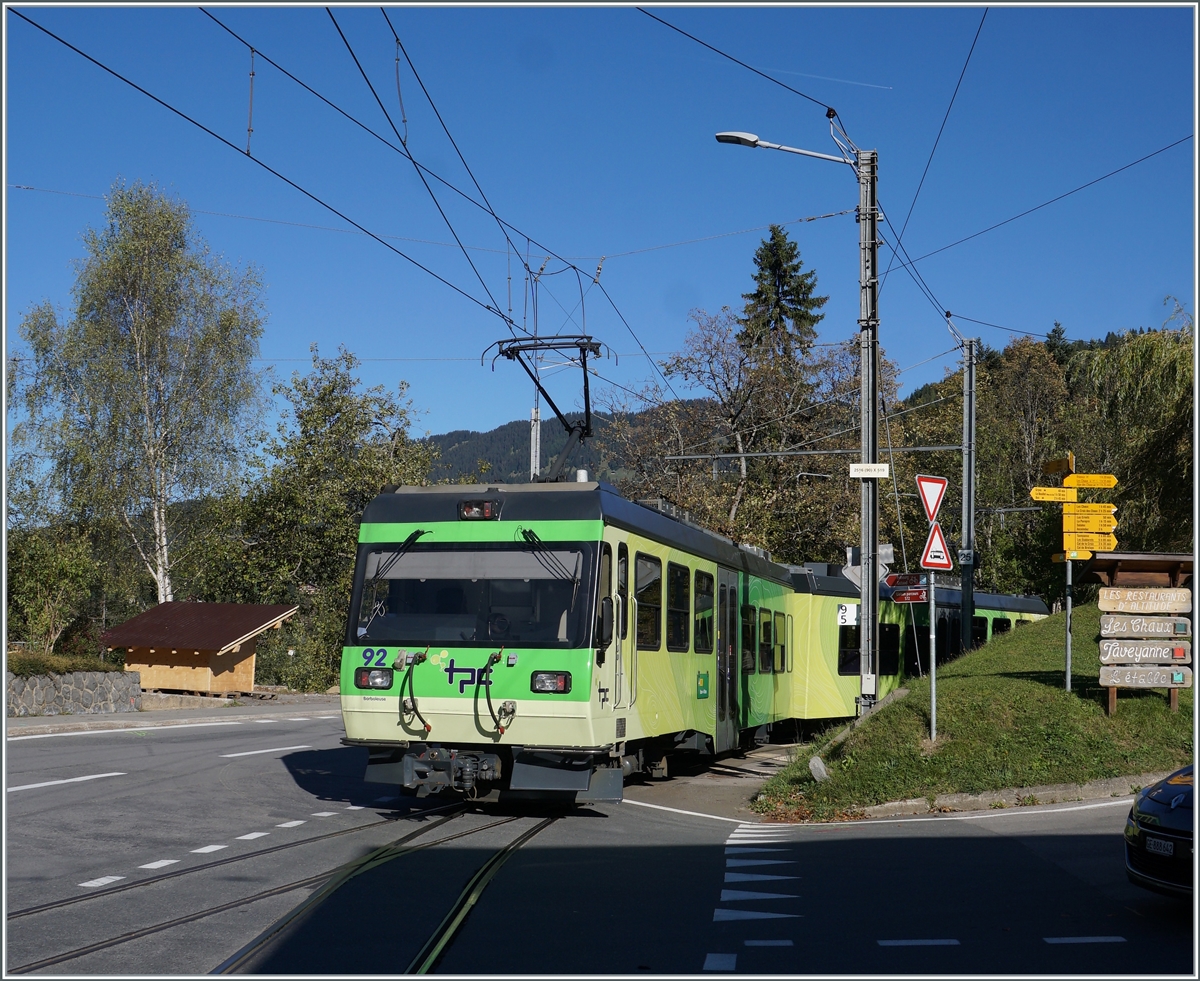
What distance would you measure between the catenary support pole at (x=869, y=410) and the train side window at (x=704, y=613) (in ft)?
8.03

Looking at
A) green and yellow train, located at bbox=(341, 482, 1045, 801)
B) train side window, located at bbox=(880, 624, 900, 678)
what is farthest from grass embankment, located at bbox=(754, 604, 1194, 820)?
train side window, located at bbox=(880, 624, 900, 678)

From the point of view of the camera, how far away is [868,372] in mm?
17562

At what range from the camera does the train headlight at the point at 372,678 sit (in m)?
12.0

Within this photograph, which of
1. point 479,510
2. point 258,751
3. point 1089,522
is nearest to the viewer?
point 479,510

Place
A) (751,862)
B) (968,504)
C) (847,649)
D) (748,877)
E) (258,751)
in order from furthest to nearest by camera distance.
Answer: (968,504) < (847,649) < (258,751) < (751,862) < (748,877)

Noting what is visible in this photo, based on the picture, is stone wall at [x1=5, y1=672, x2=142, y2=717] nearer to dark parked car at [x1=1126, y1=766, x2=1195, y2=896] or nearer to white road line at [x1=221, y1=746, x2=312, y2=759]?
white road line at [x1=221, y1=746, x2=312, y2=759]

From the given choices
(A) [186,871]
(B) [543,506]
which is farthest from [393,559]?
(A) [186,871]

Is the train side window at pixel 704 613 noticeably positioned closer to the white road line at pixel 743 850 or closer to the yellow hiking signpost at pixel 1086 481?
the white road line at pixel 743 850

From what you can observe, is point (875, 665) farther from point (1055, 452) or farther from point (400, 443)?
point (1055, 452)

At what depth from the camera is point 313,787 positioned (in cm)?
1490

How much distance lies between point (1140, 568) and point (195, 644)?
28.5 metres

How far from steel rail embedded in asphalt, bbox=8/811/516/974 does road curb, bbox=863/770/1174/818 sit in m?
4.36

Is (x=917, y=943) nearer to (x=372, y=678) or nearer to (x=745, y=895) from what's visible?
(x=745, y=895)

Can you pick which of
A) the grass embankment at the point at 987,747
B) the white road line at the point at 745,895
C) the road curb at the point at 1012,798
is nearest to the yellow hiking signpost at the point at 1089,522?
the grass embankment at the point at 987,747
